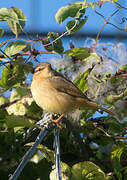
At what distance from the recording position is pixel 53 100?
3.53ft

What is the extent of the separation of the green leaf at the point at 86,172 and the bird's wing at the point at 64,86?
0.25 m

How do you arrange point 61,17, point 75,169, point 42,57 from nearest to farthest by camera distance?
point 75,169 < point 61,17 < point 42,57

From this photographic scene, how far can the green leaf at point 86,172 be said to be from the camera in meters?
0.81

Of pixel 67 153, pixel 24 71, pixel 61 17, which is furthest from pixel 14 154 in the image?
pixel 61 17

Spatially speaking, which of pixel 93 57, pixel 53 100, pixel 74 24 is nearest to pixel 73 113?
pixel 53 100

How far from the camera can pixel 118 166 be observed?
884 millimetres

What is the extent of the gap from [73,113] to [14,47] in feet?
0.95

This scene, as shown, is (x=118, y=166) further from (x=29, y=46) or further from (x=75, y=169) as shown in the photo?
(x=29, y=46)

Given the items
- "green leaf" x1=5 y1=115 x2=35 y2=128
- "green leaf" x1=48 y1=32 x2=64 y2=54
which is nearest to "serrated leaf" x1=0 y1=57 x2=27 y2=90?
"green leaf" x1=48 y1=32 x2=64 y2=54

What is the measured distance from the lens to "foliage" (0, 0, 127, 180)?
2.96 ft

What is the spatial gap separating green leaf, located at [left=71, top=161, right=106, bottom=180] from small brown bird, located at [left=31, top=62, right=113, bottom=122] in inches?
8.3

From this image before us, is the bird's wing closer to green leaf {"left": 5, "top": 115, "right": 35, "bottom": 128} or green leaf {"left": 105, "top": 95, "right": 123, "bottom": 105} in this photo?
green leaf {"left": 105, "top": 95, "right": 123, "bottom": 105}

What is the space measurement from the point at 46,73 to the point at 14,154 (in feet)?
1.07

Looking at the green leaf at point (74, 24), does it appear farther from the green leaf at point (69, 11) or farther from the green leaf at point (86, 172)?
the green leaf at point (86, 172)
